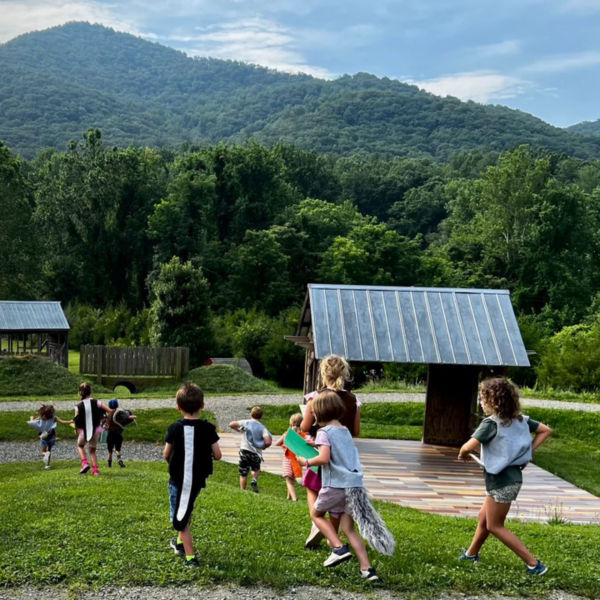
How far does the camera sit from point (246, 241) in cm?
5147

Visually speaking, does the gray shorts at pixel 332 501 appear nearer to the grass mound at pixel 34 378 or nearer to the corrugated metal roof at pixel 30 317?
the grass mound at pixel 34 378

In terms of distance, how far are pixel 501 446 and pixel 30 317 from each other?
25.2m

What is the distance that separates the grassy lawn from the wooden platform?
6.54 ft

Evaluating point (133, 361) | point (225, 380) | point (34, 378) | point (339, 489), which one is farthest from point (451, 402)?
point (133, 361)

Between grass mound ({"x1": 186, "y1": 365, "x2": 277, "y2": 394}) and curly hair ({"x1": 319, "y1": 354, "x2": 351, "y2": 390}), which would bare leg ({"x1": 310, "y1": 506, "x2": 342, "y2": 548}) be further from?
grass mound ({"x1": 186, "y1": 365, "x2": 277, "y2": 394})

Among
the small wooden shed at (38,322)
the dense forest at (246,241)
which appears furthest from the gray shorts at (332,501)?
the dense forest at (246,241)

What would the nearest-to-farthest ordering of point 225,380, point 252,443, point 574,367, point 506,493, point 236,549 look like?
point 506,493 < point 236,549 < point 252,443 < point 225,380 < point 574,367

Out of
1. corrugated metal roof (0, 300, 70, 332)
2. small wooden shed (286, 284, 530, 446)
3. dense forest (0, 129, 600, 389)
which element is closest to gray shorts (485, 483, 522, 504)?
small wooden shed (286, 284, 530, 446)

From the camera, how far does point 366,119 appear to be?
133 meters

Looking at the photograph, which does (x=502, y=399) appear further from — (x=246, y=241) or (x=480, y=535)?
(x=246, y=241)

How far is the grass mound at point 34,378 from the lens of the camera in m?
23.0

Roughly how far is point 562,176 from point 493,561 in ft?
235

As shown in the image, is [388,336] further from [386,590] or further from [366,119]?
[366,119]

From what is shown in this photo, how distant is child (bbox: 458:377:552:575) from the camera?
609 centimetres
